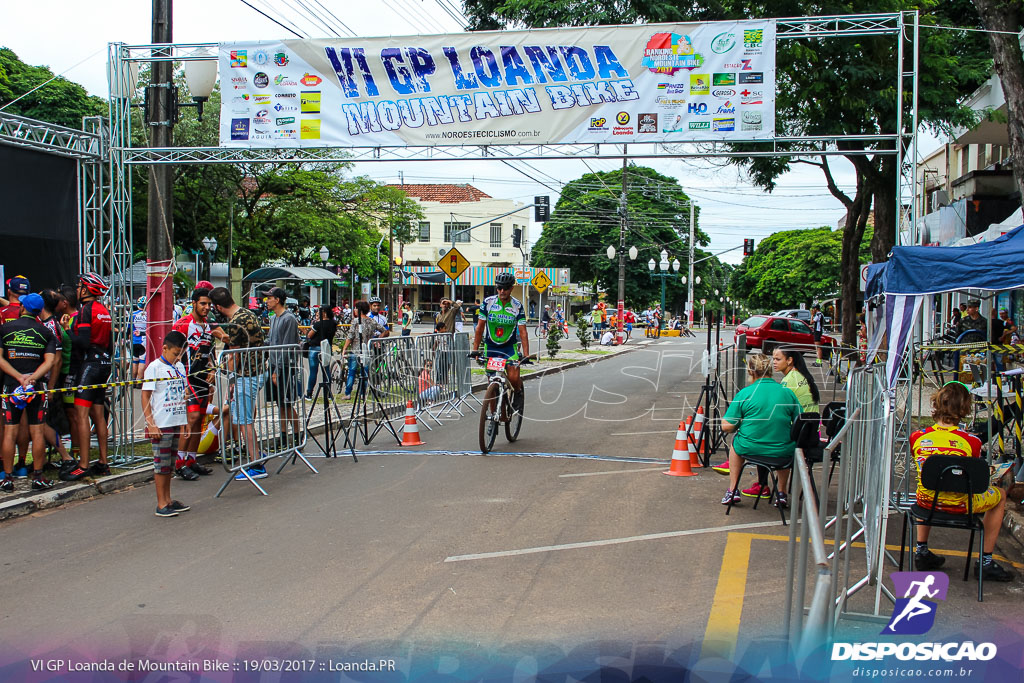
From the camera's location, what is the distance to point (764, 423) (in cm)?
752

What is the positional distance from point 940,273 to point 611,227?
6487 cm

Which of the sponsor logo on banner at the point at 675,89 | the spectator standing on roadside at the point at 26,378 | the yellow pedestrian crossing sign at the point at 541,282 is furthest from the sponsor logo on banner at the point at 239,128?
the yellow pedestrian crossing sign at the point at 541,282

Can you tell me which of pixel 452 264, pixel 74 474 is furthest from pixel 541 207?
pixel 74 474

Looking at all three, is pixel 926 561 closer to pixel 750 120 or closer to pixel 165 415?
pixel 165 415

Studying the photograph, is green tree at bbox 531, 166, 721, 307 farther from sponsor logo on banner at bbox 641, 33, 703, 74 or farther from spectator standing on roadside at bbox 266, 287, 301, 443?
spectator standing on roadside at bbox 266, 287, 301, 443

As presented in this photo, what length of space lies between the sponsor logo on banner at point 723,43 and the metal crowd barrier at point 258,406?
Result: 741 centimetres

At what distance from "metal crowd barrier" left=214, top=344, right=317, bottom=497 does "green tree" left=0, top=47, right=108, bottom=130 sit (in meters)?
27.5

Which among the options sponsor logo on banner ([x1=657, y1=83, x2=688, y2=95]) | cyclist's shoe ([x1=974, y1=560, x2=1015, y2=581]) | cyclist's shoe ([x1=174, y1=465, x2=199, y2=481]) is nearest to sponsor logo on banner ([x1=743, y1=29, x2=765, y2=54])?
sponsor logo on banner ([x1=657, y1=83, x2=688, y2=95])

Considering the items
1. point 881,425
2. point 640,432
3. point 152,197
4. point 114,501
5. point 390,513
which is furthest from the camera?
point 640,432

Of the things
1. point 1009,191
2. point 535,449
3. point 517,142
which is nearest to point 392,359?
point 535,449

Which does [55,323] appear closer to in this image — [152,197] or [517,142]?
[152,197]

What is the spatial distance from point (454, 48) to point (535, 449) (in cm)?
615

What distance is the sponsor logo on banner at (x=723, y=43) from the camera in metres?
12.3

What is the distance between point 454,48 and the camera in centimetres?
1273
